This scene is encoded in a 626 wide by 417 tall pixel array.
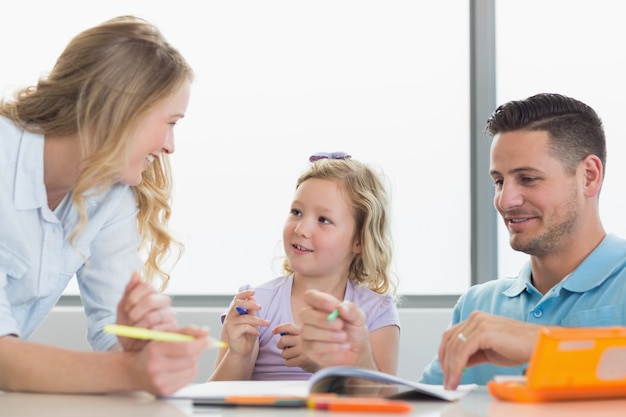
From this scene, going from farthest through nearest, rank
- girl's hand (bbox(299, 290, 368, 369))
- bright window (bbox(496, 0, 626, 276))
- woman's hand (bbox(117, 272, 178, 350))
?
bright window (bbox(496, 0, 626, 276))
girl's hand (bbox(299, 290, 368, 369))
woman's hand (bbox(117, 272, 178, 350))

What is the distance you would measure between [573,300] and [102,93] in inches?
39.9

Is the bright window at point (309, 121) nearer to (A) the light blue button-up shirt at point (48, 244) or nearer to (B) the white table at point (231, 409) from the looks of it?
(A) the light blue button-up shirt at point (48, 244)

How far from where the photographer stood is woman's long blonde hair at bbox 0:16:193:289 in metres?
1.56

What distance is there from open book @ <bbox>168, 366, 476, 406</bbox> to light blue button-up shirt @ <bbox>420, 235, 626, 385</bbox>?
498 millimetres

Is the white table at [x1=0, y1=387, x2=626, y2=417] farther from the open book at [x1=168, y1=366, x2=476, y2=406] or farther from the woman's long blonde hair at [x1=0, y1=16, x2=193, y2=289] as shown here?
the woman's long blonde hair at [x1=0, y1=16, x2=193, y2=289]

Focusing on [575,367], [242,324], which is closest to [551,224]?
[242,324]

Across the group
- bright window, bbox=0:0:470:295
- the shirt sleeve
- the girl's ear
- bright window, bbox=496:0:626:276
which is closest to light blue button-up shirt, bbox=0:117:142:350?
the shirt sleeve

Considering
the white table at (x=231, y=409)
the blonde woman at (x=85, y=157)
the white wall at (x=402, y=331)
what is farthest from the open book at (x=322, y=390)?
the white wall at (x=402, y=331)

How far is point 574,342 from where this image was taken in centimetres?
102

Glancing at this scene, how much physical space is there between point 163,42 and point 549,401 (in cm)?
99

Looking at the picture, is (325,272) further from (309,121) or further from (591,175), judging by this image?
(309,121)

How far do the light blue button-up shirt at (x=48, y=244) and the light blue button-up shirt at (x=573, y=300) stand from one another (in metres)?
0.70

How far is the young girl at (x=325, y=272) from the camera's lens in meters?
1.94

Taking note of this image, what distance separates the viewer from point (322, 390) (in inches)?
45.8
